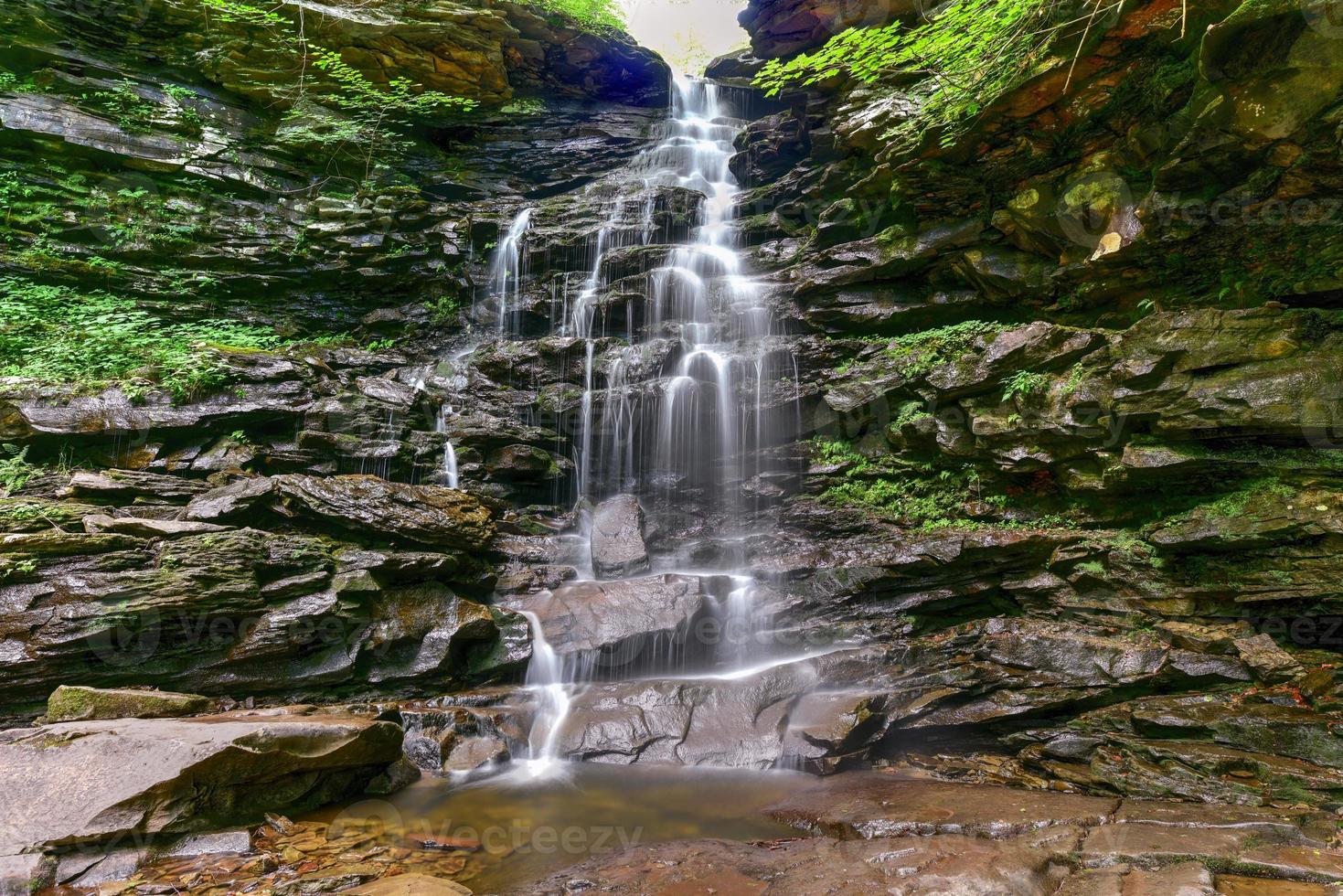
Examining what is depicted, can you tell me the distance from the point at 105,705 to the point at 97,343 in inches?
297

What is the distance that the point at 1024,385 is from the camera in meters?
7.91

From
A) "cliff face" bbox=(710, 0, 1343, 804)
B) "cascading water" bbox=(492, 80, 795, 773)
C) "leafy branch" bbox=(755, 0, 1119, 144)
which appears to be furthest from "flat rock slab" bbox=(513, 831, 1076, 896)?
"leafy branch" bbox=(755, 0, 1119, 144)

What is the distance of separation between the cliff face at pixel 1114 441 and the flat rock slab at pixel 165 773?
4851mm

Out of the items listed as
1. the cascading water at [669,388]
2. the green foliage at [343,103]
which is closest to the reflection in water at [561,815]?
the cascading water at [669,388]

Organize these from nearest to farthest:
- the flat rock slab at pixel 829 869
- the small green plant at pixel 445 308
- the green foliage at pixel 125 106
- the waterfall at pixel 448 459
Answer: the flat rock slab at pixel 829 869, the waterfall at pixel 448 459, the green foliage at pixel 125 106, the small green plant at pixel 445 308

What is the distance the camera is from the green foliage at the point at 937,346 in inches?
368

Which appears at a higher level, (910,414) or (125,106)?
(125,106)

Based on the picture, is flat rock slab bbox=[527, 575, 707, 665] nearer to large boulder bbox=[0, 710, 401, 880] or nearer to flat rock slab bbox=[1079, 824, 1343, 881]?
large boulder bbox=[0, 710, 401, 880]

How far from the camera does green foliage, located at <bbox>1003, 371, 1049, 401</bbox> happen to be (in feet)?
25.6

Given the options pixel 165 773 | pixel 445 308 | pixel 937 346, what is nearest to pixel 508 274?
pixel 445 308

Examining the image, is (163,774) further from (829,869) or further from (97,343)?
(97,343)

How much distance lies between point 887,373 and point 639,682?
6.47 metres

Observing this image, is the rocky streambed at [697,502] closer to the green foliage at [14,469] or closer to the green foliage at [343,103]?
the green foliage at [14,469]

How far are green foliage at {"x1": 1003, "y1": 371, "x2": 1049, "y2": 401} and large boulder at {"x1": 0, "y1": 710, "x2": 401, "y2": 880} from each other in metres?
8.76
